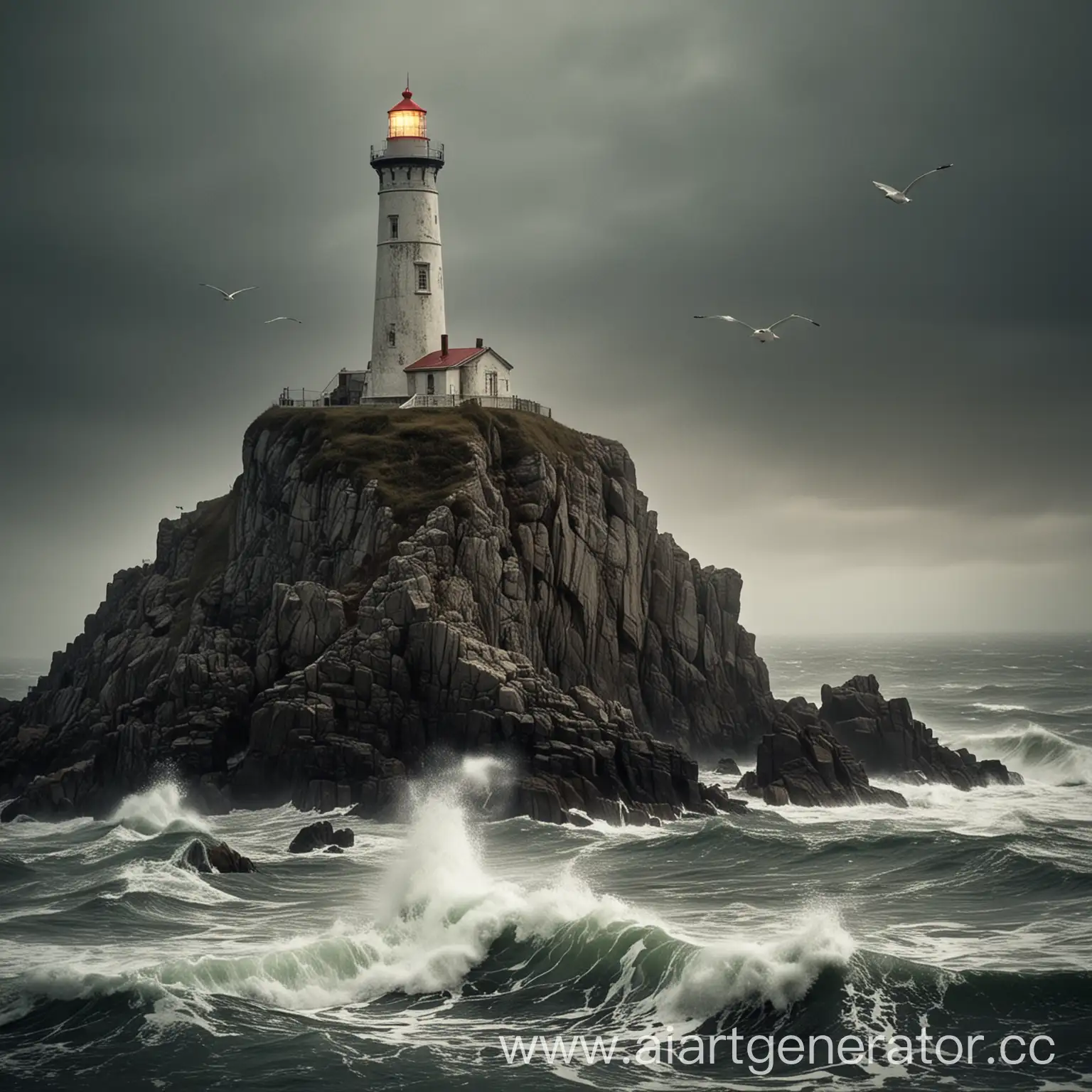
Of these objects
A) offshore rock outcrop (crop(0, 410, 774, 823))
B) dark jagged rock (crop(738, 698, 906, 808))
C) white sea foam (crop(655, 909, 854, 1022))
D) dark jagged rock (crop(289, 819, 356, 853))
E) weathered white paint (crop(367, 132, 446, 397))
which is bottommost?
white sea foam (crop(655, 909, 854, 1022))

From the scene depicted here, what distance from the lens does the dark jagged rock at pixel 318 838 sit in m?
54.7

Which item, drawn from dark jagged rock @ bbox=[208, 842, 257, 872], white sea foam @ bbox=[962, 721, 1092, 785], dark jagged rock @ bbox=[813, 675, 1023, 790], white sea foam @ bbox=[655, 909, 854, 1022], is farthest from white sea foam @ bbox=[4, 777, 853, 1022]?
white sea foam @ bbox=[962, 721, 1092, 785]

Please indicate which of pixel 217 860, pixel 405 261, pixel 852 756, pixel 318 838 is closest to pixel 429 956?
pixel 217 860

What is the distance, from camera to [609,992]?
37844mm

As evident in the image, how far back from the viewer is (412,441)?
78812 mm

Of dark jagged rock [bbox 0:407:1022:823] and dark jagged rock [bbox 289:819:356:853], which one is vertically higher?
dark jagged rock [bbox 0:407:1022:823]

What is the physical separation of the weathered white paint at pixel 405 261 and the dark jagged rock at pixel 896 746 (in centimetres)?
3008

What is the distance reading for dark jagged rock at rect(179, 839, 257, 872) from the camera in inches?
2013

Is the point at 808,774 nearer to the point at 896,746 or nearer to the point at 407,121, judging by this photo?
the point at 896,746

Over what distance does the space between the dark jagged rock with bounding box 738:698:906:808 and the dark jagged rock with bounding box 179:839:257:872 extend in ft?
77.7

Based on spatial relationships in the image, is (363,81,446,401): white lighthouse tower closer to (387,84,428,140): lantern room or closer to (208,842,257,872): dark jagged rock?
(387,84,428,140): lantern room

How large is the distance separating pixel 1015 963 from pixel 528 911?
11.9 m

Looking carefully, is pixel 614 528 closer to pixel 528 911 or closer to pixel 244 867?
pixel 244 867

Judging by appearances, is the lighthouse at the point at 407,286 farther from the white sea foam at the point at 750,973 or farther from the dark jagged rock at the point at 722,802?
the white sea foam at the point at 750,973
